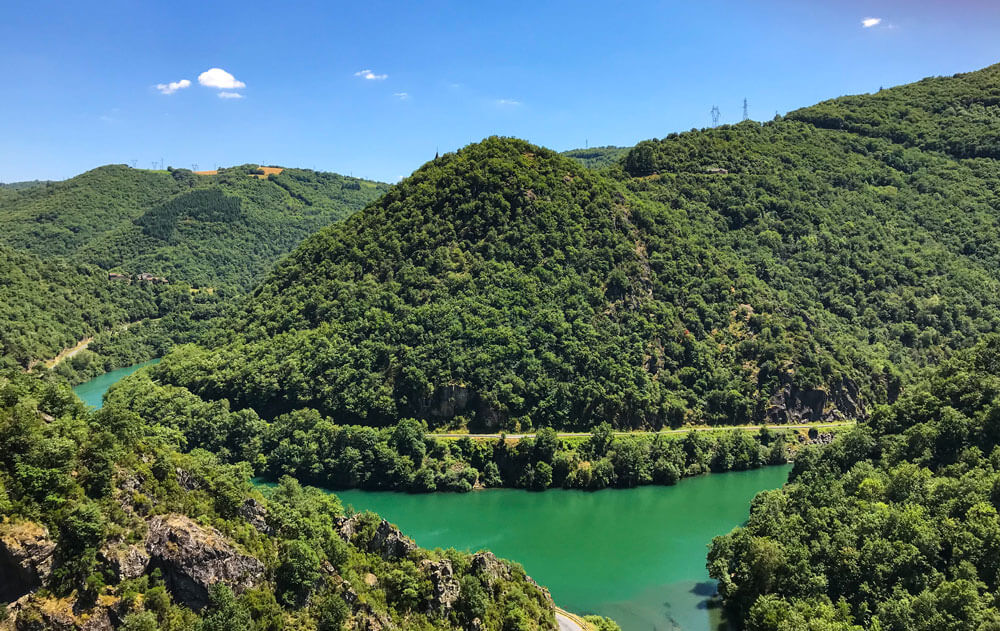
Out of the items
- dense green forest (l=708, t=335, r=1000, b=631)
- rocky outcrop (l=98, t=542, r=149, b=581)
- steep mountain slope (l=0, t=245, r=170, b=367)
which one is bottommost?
dense green forest (l=708, t=335, r=1000, b=631)

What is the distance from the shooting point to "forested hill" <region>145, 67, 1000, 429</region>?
327ft

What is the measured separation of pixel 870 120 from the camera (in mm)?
168000

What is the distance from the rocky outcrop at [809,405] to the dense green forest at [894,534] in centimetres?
3144

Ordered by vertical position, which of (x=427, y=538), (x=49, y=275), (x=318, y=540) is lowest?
(x=427, y=538)

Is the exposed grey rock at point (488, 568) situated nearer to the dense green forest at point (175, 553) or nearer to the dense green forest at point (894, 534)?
the dense green forest at point (175, 553)

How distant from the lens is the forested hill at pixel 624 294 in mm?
99625

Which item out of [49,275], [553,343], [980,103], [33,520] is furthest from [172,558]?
[980,103]

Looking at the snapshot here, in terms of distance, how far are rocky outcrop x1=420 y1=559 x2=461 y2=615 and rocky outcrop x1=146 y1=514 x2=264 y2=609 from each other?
1184 centimetres

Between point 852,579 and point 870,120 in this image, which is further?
point 870,120

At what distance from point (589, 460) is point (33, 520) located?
66.9 m

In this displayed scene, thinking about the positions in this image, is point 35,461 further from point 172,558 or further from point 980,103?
point 980,103

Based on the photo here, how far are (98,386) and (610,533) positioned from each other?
332 feet

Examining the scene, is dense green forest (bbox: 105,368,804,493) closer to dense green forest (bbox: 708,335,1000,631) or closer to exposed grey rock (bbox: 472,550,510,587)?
dense green forest (bbox: 708,335,1000,631)

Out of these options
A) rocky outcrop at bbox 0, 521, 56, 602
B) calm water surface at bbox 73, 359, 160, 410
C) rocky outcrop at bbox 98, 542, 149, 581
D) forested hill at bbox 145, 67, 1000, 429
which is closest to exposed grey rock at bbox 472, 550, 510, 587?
rocky outcrop at bbox 98, 542, 149, 581
